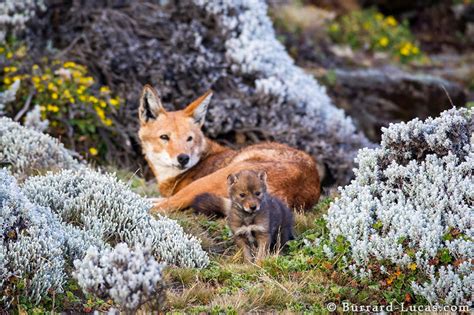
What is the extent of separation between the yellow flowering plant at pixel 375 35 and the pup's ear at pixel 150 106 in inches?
338

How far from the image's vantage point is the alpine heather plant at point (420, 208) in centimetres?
481

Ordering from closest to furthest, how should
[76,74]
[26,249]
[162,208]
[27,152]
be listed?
[26,249] < [162,208] < [27,152] < [76,74]

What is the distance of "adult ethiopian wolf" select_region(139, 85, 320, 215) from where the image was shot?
7062mm

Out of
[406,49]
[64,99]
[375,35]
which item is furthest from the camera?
→ [375,35]

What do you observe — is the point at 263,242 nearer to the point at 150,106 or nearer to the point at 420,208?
the point at 420,208

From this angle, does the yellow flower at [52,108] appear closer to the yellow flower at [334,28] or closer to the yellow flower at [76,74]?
the yellow flower at [76,74]

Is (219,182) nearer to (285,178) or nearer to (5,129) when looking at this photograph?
(285,178)

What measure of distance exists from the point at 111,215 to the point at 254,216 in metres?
1.12

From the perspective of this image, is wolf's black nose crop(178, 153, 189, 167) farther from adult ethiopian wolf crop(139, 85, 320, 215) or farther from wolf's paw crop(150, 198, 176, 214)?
wolf's paw crop(150, 198, 176, 214)

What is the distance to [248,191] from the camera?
5656mm

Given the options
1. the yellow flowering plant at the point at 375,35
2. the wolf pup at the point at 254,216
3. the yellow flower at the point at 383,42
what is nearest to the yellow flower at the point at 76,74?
the wolf pup at the point at 254,216

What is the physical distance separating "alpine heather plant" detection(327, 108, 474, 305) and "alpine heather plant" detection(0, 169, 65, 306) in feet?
6.60

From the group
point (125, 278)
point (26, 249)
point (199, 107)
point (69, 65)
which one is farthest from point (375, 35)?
point (125, 278)

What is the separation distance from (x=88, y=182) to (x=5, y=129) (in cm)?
208
